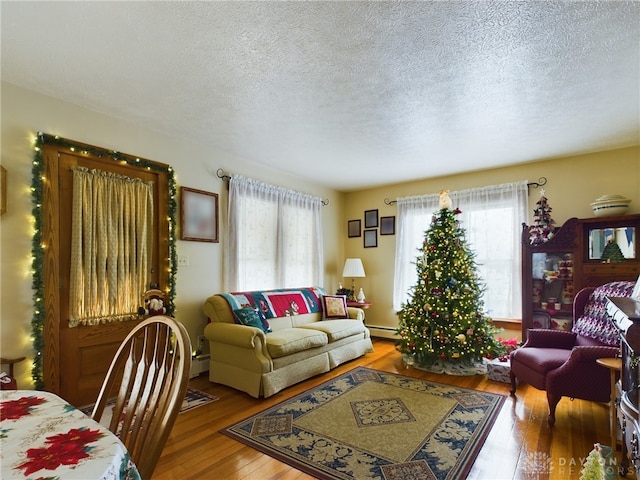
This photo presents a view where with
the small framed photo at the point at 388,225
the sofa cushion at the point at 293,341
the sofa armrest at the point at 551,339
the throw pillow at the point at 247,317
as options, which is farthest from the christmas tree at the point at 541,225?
the throw pillow at the point at 247,317

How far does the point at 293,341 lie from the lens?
3375mm

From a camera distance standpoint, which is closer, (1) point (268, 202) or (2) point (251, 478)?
(2) point (251, 478)

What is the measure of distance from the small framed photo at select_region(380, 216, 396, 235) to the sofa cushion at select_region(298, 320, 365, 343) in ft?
5.84

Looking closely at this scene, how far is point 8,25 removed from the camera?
1.90m

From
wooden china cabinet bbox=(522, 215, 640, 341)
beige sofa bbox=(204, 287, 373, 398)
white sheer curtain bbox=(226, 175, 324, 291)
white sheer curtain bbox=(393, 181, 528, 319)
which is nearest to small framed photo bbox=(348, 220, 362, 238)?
white sheer curtain bbox=(226, 175, 324, 291)

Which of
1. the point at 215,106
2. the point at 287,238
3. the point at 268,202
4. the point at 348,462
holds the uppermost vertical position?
the point at 215,106

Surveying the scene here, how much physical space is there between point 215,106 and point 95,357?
2411 millimetres

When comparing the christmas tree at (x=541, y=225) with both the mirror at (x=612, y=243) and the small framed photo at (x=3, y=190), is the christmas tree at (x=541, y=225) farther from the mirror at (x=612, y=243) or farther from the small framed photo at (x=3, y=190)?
the small framed photo at (x=3, y=190)

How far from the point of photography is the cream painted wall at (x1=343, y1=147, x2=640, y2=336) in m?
3.91

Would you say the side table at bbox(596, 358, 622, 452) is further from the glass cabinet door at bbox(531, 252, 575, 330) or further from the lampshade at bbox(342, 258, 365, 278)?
the lampshade at bbox(342, 258, 365, 278)

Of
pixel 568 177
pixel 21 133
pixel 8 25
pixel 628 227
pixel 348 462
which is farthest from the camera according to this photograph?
pixel 568 177

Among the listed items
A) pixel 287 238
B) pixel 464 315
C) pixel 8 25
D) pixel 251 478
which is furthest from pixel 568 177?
pixel 8 25

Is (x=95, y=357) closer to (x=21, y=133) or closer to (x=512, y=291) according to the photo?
(x=21, y=133)

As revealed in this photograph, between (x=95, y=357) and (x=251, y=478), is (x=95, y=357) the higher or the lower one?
the higher one
